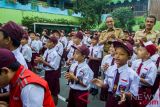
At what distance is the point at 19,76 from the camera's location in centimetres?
234

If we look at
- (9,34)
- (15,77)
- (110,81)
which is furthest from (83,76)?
(15,77)

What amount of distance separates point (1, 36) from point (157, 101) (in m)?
2.45

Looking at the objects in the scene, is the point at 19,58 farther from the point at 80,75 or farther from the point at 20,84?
the point at 80,75

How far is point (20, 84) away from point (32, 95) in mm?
135

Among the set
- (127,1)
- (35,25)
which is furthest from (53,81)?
(127,1)

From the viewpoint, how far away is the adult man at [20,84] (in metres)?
2.25

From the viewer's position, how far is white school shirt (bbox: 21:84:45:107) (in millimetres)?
2252

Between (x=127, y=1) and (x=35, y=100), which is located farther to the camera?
(x=127, y=1)

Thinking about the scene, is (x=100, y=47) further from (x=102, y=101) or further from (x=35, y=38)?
(x=35, y=38)

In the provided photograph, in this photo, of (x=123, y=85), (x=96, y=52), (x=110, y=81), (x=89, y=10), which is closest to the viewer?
(x=123, y=85)

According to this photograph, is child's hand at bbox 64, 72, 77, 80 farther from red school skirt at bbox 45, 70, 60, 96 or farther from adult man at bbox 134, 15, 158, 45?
red school skirt at bbox 45, 70, 60, 96

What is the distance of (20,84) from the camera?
2301mm

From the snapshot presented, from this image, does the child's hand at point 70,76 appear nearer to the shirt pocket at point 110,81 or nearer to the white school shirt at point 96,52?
the shirt pocket at point 110,81

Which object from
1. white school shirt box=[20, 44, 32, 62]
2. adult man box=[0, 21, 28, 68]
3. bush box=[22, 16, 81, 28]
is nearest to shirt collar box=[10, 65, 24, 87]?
adult man box=[0, 21, 28, 68]
